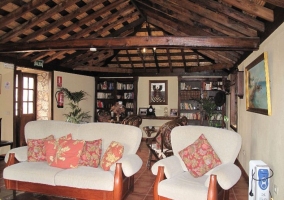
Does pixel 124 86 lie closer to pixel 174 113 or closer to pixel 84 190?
pixel 174 113

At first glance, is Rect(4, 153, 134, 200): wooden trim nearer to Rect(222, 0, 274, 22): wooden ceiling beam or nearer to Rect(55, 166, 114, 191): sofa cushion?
Rect(55, 166, 114, 191): sofa cushion

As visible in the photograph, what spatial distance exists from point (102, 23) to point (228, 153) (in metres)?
4.36

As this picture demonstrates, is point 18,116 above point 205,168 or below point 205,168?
above

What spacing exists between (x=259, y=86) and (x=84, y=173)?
2675 mm

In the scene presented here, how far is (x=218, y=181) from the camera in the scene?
2.83m

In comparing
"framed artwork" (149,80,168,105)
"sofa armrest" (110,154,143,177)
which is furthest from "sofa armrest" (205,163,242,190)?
"framed artwork" (149,80,168,105)

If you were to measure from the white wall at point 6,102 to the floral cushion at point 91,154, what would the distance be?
3.44 meters

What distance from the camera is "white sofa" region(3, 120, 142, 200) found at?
128 inches

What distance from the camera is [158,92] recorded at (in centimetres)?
938

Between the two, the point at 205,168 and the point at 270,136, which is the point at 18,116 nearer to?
the point at 205,168

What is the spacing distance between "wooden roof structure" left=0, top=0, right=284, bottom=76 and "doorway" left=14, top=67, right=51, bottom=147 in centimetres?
54

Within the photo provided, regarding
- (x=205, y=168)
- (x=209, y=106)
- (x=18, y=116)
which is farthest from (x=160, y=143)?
(x=18, y=116)

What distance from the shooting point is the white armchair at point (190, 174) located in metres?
2.84

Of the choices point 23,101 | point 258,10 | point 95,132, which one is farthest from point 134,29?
point 258,10
